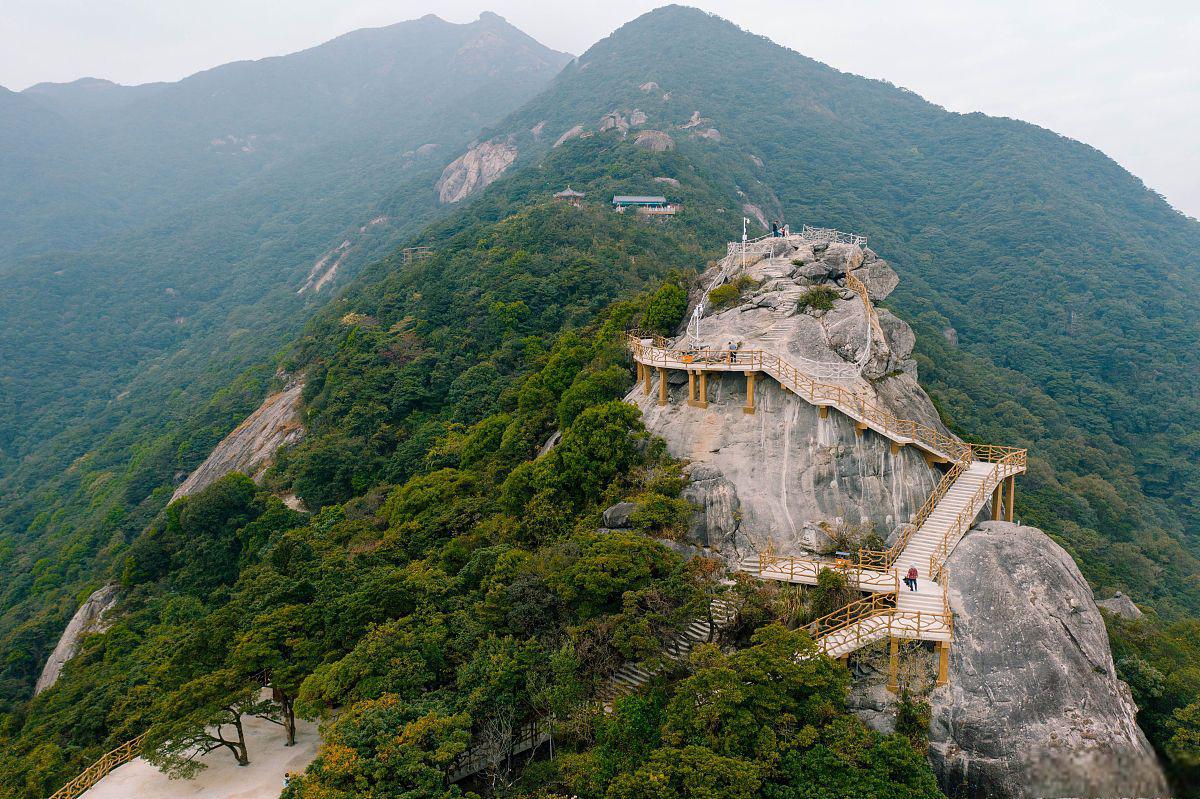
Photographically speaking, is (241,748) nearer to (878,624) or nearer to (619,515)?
(619,515)

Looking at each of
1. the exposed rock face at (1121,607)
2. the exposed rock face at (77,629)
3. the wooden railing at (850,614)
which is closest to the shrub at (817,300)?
the wooden railing at (850,614)

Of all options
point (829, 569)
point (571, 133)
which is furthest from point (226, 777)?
point (571, 133)

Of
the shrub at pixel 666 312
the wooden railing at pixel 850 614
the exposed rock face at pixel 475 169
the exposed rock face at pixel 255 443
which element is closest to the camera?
the wooden railing at pixel 850 614

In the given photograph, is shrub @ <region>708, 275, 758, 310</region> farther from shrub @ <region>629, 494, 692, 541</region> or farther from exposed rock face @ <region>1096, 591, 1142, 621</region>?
exposed rock face @ <region>1096, 591, 1142, 621</region>

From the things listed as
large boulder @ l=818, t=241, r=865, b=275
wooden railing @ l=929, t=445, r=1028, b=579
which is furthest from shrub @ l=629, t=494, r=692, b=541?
large boulder @ l=818, t=241, r=865, b=275

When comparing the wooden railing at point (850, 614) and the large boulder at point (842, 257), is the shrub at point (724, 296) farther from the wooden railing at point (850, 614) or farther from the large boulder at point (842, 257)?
the wooden railing at point (850, 614)

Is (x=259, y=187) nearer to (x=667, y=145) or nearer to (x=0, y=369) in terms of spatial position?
(x=0, y=369)
